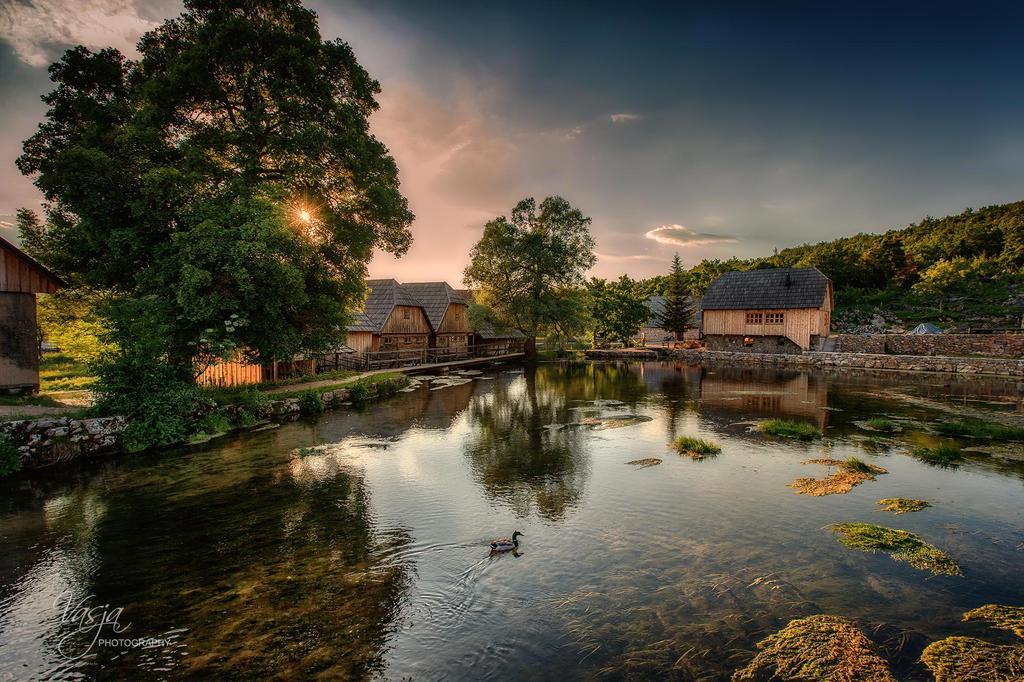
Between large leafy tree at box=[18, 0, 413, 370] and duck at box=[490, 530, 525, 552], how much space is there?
12.0m

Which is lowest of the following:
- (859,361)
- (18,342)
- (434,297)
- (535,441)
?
(535,441)

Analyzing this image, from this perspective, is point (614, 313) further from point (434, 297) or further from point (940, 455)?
point (940, 455)

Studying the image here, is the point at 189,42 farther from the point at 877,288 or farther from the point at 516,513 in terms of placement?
the point at 877,288

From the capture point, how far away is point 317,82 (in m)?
19.3

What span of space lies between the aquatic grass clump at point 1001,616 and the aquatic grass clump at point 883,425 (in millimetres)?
11673

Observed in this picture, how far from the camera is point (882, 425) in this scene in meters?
16.7

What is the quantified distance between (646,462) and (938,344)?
35.3 metres

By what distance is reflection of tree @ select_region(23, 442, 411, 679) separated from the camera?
551 centimetres

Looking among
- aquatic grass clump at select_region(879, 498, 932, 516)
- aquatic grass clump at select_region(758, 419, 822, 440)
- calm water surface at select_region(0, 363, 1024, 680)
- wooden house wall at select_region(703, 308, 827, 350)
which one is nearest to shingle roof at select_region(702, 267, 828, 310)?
wooden house wall at select_region(703, 308, 827, 350)

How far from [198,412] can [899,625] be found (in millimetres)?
17810

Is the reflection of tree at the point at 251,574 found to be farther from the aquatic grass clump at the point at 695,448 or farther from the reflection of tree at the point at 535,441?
the aquatic grass clump at the point at 695,448

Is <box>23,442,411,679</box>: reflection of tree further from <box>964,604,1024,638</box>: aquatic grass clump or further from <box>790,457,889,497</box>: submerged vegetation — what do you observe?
<box>790,457,889,497</box>: submerged vegetation

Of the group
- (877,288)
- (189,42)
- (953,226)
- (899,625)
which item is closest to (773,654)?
(899,625)

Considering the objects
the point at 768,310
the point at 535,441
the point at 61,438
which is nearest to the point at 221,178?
the point at 61,438
